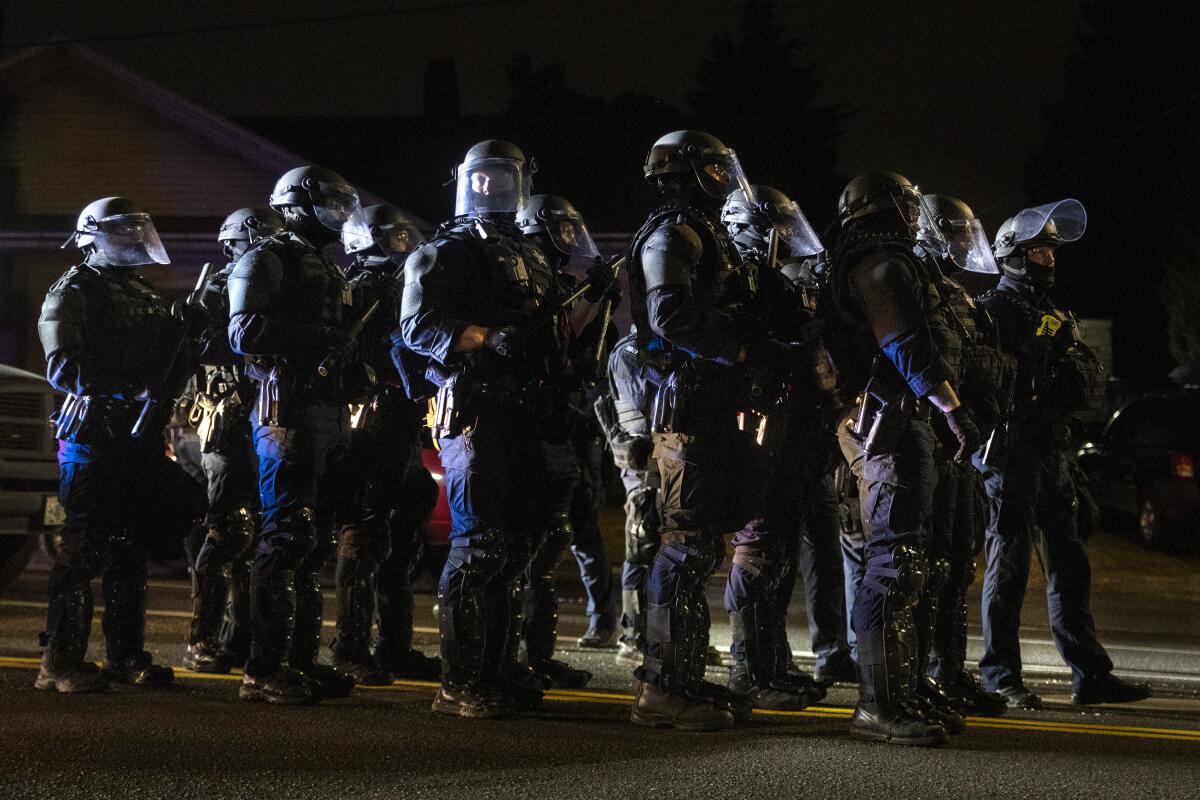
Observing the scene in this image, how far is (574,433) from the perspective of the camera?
685 centimetres

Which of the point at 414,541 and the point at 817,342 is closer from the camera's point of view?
the point at 817,342

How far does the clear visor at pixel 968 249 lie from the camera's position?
7.33m

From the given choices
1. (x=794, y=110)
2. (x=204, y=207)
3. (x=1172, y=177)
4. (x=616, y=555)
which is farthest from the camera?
(x=794, y=110)

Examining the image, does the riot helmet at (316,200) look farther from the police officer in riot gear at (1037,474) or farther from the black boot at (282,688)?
the police officer in riot gear at (1037,474)

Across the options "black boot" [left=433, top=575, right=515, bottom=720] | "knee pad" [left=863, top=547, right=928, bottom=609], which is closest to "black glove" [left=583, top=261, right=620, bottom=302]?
"black boot" [left=433, top=575, right=515, bottom=720]

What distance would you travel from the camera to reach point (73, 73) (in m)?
24.1

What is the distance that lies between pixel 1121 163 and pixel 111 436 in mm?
46329

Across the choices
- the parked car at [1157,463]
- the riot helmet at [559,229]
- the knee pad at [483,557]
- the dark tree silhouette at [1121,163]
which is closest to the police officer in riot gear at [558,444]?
the riot helmet at [559,229]

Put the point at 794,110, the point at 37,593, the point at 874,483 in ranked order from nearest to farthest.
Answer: the point at 874,483, the point at 37,593, the point at 794,110

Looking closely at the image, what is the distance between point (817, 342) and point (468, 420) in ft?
5.06

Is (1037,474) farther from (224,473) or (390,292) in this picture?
(224,473)

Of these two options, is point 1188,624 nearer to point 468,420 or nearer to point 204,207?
point 468,420

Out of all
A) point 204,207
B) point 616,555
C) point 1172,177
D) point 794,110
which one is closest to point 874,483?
point 616,555

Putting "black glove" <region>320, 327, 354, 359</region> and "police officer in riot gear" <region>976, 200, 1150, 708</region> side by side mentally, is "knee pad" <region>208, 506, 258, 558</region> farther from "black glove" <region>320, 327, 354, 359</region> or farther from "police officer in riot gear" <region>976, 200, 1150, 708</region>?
"police officer in riot gear" <region>976, 200, 1150, 708</region>
